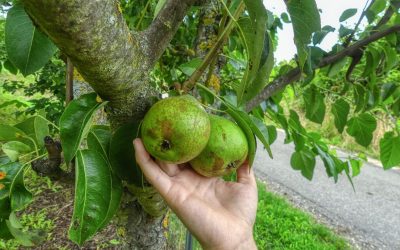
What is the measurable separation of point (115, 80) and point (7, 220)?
0.52m

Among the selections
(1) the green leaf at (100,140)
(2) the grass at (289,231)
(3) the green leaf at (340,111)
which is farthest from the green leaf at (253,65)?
(2) the grass at (289,231)

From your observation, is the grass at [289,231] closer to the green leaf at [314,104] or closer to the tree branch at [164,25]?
the green leaf at [314,104]

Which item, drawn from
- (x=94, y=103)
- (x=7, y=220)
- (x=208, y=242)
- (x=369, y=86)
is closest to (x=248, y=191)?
(x=208, y=242)

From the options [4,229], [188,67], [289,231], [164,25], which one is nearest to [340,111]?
[188,67]

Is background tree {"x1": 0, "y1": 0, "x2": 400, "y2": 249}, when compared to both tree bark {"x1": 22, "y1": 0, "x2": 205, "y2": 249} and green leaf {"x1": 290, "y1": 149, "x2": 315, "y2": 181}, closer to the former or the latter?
tree bark {"x1": 22, "y1": 0, "x2": 205, "y2": 249}

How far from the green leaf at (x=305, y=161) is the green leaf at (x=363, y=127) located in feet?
0.92

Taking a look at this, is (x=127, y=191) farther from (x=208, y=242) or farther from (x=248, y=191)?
(x=248, y=191)

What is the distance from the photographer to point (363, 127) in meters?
2.03

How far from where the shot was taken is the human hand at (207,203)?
1091 mm

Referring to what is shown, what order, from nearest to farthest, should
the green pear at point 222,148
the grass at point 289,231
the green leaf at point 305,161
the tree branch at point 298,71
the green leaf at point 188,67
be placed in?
the green pear at point 222,148, the green leaf at point 188,67, the tree branch at point 298,71, the green leaf at point 305,161, the grass at point 289,231

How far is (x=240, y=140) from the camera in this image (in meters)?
1.04

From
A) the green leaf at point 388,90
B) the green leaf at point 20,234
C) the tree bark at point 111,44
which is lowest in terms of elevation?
the green leaf at point 20,234

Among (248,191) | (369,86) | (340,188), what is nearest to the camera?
(248,191)

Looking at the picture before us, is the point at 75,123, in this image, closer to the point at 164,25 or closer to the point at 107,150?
the point at 107,150
